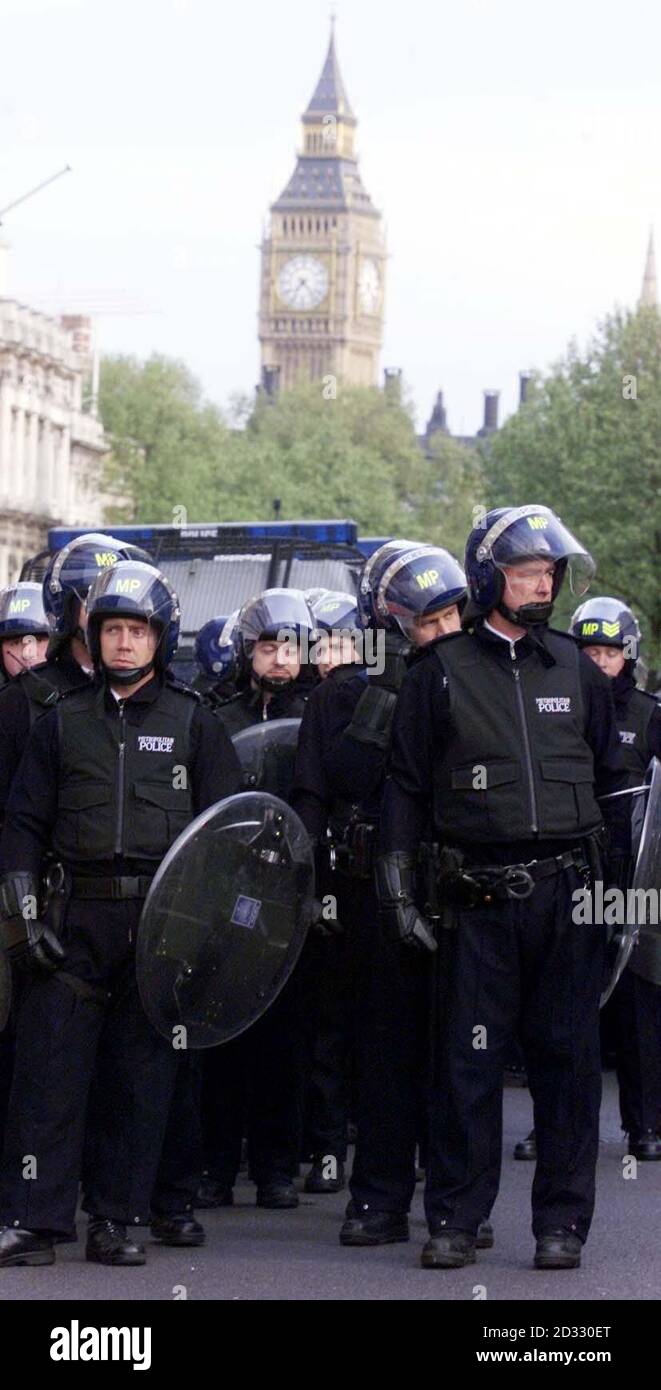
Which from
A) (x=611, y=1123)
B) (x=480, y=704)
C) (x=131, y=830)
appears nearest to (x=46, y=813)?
(x=131, y=830)

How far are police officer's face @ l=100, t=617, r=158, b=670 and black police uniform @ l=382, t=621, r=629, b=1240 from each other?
73cm

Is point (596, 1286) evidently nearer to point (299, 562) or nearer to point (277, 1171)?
point (277, 1171)

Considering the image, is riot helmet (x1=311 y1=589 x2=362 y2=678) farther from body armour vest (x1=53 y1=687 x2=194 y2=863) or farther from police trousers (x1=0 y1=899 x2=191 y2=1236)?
police trousers (x1=0 y1=899 x2=191 y2=1236)

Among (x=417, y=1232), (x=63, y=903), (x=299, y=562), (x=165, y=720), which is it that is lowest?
(x=417, y=1232)

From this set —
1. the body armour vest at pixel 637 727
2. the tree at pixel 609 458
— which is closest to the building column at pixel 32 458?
the tree at pixel 609 458

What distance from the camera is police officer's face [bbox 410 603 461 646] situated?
350 inches

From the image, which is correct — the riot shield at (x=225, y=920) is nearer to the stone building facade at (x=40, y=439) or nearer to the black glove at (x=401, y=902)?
the black glove at (x=401, y=902)

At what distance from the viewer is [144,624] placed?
8.27 m

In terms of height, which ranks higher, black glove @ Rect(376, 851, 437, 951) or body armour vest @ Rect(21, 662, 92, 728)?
body armour vest @ Rect(21, 662, 92, 728)

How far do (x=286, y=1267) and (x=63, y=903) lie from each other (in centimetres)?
115

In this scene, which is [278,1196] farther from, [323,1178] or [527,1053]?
[527,1053]

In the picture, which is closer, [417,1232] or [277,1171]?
[417,1232]

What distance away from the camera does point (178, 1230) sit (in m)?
8.48

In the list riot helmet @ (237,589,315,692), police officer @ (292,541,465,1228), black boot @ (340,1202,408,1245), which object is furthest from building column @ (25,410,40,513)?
black boot @ (340,1202,408,1245)
